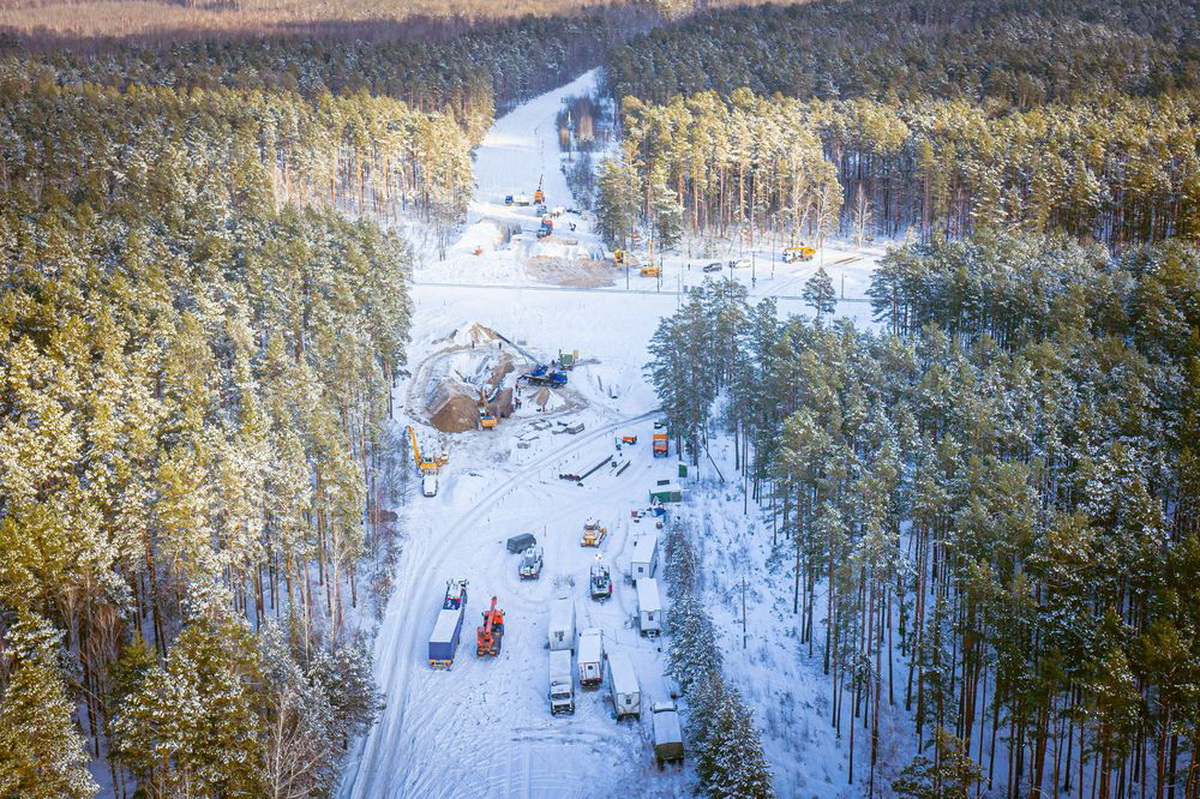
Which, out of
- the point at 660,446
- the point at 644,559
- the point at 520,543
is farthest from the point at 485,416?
the point at 644,559

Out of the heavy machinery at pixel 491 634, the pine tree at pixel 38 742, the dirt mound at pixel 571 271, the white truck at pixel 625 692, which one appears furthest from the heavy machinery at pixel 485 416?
the pine tree at pixel 38 742

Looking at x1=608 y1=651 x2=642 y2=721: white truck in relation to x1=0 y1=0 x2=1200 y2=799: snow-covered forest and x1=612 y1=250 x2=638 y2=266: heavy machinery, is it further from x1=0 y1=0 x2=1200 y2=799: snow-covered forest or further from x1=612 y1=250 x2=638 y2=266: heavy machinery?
x1=612 y1=250 x2=638 y2=266: heavy machinery

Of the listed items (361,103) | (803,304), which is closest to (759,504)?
(803,304)

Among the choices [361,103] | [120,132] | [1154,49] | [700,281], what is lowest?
[700,281]

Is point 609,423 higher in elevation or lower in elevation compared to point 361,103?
lower

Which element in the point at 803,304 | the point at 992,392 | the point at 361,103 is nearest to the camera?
the point at 992,392

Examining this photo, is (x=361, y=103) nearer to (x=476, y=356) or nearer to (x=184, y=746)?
(x=476, y=356)

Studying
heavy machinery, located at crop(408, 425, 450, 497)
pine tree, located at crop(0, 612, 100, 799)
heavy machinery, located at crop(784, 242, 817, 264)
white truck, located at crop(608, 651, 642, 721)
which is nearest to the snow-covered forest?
pine tree, located at crop(0, 612, 100, 799)
